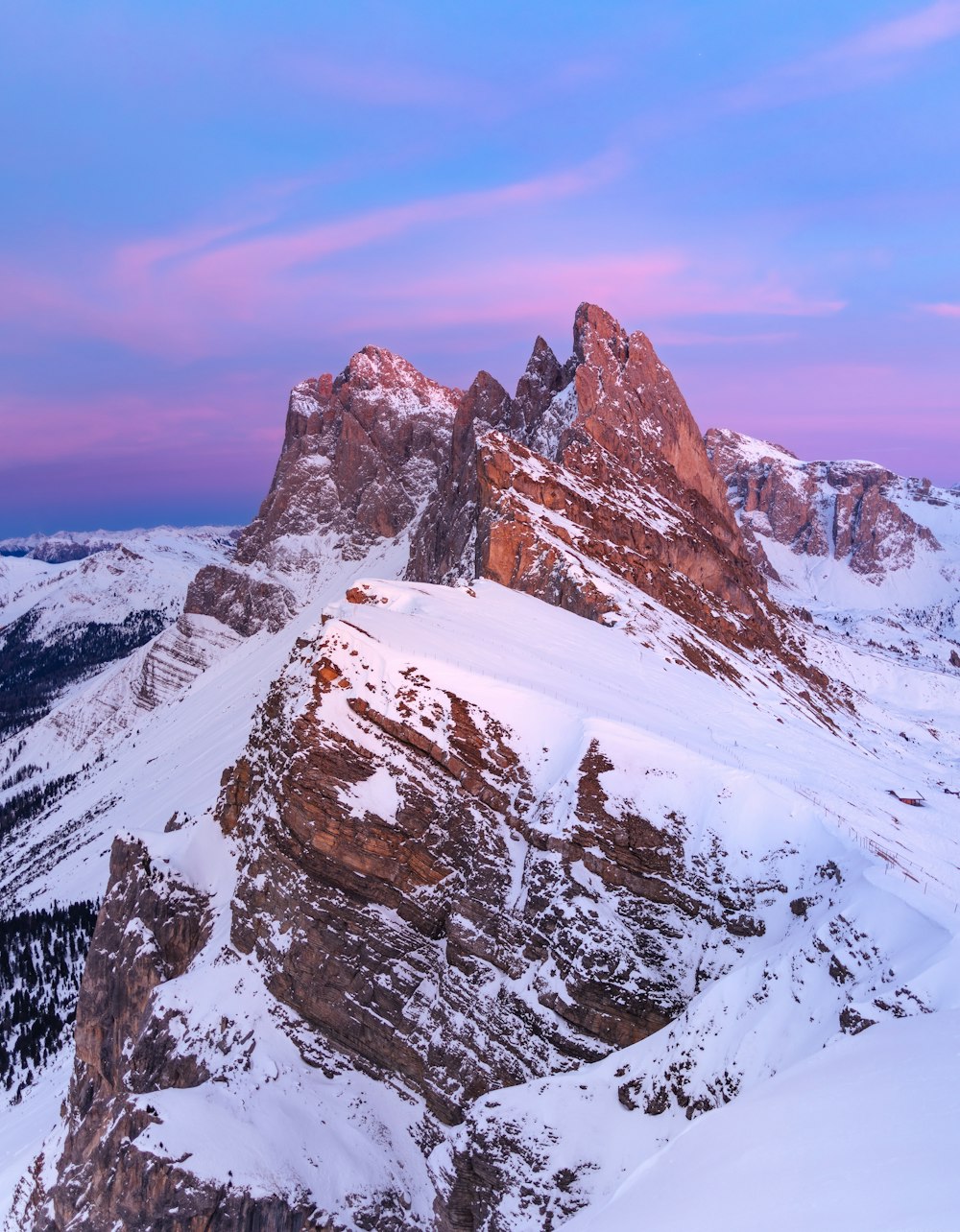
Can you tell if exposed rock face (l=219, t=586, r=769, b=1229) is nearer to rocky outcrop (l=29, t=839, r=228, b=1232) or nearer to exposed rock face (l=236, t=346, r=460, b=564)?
rocky outcrop (l=29, t=839, r=228, b=1232)

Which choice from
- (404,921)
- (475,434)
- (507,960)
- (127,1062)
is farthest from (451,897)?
(475,434)

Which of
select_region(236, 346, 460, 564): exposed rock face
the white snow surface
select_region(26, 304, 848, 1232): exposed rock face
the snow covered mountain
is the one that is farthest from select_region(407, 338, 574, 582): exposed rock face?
select_region(26, 304, 848, 1232): exposed rock face

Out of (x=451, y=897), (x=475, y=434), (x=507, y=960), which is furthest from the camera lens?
(x=475, y=434)

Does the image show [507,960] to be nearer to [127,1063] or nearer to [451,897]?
[451,897]

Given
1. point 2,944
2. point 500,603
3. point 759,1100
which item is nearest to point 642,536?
point 500,603

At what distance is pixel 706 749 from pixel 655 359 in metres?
93.1

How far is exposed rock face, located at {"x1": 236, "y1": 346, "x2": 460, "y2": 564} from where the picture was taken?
591 ft

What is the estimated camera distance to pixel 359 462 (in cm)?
18462

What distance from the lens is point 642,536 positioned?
258 feet

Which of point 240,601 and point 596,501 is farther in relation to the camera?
point 240,601

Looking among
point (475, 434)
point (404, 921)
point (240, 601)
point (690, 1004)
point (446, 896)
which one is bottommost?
point (240, 601)

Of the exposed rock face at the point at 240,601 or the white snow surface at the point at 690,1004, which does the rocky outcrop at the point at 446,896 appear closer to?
the white snow surface at the point at 690,1004

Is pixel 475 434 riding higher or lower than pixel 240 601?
higher

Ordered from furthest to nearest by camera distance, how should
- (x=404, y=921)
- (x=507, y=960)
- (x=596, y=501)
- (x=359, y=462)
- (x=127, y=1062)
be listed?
1. (x=359, y=462)
2. (x=596, y=501)
3. (x=127, y=1062)
4. (x=404, y=921)
5. (x=507, y=960)
